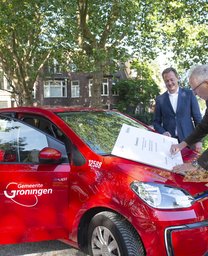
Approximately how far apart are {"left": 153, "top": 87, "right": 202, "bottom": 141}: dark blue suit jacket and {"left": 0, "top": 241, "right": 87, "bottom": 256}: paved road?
75.1 inches

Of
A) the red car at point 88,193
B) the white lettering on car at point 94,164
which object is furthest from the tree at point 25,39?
the white lettering on car at point 94,164

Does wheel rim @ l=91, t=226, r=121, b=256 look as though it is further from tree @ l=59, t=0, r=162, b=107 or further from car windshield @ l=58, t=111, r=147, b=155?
tree @ l=59, t=0, r=162, b=107

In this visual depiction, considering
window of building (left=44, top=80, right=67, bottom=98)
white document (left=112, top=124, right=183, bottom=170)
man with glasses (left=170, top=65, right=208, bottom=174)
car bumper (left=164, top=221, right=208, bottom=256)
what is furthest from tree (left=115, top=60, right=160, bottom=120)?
car bumper (left=164, top=221, right=208, bottom=256)

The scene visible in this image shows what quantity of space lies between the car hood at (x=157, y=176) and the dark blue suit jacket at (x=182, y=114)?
5.92 ft

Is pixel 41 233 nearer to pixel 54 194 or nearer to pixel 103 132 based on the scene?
pixel 54 194

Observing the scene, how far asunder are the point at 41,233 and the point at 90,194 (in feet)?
2.24

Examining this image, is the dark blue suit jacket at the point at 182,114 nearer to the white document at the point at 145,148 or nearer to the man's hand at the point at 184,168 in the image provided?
the white document at the point at 145,148

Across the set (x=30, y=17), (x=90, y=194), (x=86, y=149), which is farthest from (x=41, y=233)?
(x=30, y=17)

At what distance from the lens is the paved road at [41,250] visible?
4.28m

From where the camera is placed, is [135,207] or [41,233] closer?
[135,207]

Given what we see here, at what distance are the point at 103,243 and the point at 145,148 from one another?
3.12 ft

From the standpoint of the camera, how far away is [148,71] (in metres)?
21.7

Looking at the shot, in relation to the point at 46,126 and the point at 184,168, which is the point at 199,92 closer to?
the point at 184,168

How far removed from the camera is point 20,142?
162 inches
